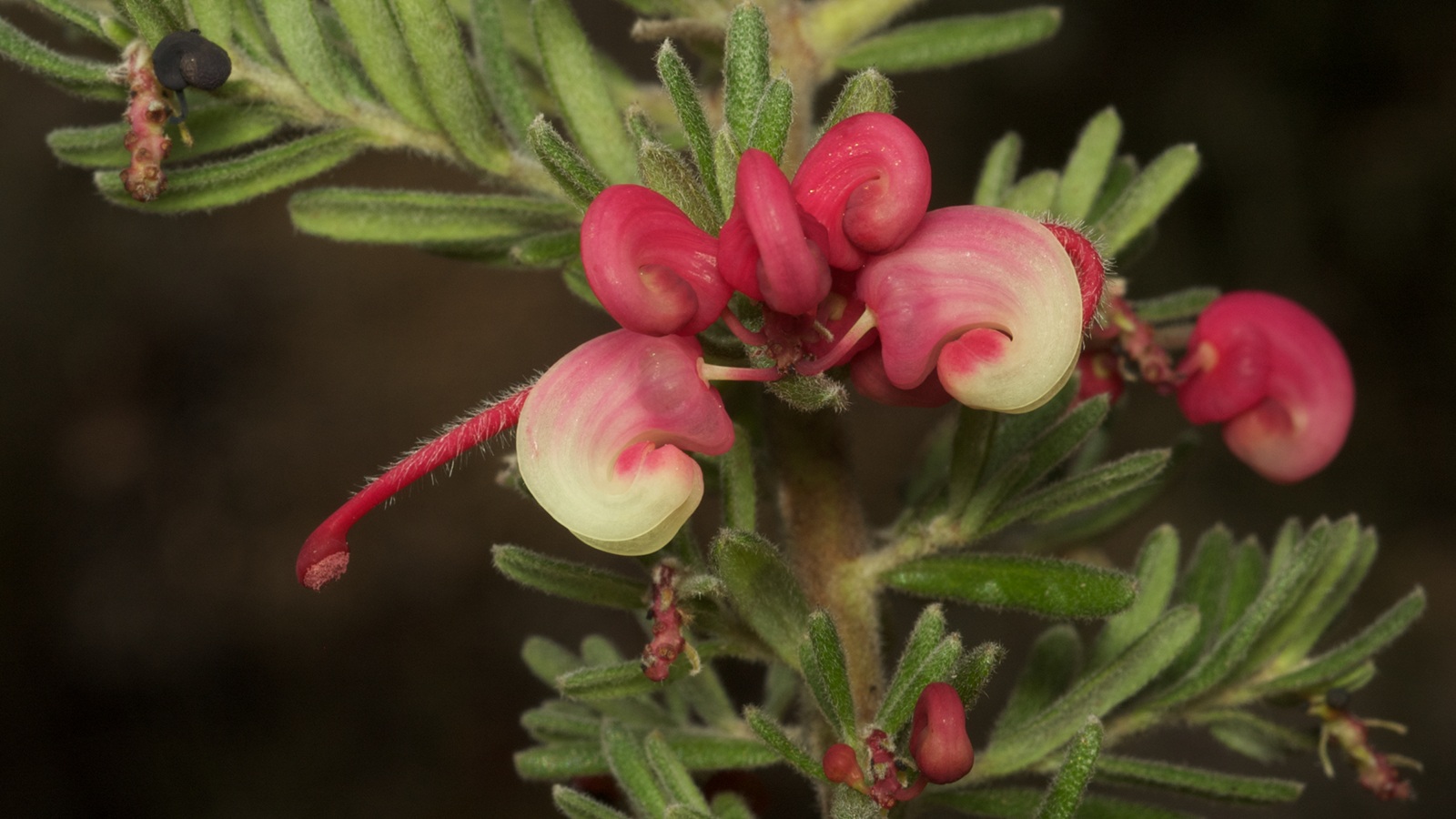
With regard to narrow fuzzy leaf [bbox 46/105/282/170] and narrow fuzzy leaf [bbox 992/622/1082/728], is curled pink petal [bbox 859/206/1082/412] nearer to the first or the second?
narrow fuzzy leaf [bbox 992/622/1082/728]

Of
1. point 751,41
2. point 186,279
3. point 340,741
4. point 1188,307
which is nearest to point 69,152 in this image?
point 751,41

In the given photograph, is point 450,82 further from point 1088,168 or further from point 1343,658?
point 1343,658

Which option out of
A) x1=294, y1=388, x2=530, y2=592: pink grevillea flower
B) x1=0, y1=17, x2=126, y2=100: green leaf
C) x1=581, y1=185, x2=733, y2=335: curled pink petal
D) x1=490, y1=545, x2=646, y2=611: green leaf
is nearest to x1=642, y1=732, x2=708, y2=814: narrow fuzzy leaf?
x1=490, y1=545, x2=646, y2=611: green leaf

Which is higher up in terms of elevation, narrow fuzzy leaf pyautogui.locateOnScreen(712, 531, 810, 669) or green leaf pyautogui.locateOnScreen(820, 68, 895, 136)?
green leaf pyautogui.locateOnScreen(820, 68, 895, 136)

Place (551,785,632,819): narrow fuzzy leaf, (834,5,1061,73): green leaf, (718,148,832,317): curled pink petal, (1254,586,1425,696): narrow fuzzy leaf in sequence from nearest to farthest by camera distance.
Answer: (718,148,832,317): curled pink petal < (551,785,632,819): narrow fuzzy leaf < (1254,586,1425,696): narrow fuzzy leaf < (834,5,1061,73): green leaf

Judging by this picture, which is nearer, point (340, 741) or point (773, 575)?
point (773, 575)

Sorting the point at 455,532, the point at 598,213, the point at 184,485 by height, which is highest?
the point at 455,532

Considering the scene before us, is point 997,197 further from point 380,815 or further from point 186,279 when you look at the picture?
point 186,279
